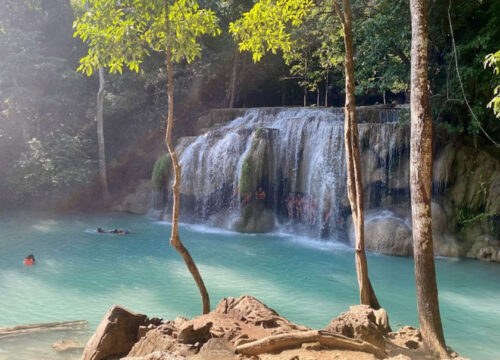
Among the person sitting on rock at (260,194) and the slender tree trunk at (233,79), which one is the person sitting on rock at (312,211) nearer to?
the person sitting on rock at (260,194)

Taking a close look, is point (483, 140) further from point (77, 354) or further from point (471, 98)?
point (77, 354)

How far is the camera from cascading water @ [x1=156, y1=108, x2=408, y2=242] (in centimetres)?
1251

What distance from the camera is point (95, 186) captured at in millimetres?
18391

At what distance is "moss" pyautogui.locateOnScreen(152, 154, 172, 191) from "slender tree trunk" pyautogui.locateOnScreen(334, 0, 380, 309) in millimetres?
11484

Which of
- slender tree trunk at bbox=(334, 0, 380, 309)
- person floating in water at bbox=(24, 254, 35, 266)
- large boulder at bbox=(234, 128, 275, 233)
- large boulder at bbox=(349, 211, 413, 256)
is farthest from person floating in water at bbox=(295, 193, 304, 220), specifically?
slender tree trunk at bbox=(334, 0, 380, 309)

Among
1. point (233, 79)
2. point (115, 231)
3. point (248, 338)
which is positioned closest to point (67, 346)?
point (248, 338)

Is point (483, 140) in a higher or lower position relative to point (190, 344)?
higher

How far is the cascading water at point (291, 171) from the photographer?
1251cm

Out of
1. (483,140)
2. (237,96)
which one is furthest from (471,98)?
(237,96)

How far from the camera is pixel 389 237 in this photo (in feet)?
36.2

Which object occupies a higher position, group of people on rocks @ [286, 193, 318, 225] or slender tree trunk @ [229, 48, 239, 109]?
slender tree trunk @ [229, 48, 239, 109]

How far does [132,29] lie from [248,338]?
11.2 ft

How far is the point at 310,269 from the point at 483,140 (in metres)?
5.80

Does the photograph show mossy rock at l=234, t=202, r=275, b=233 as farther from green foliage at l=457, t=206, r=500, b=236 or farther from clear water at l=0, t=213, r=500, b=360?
green foliage at l=457, t=206, r=500, b=236
